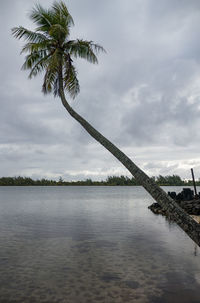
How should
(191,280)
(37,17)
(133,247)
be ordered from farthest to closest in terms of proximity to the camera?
(37,17), (133,247), (191,280)

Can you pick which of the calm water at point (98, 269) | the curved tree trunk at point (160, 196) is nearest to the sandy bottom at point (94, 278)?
the calm water at point (98, 269)

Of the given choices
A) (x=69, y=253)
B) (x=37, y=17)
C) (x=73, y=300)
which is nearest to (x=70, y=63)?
(x=37, y=17)

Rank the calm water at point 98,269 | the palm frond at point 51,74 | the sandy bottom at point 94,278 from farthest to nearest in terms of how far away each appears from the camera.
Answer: the palm frond at point 51,74 < the calm water at point 98,269 < the sandy bottom at point 94,278

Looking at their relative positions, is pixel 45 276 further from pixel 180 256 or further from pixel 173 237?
pixel 173 237

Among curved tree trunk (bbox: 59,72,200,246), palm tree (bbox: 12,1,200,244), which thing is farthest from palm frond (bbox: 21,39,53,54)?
curved tree trunk (bbox: 59,72,200,246)

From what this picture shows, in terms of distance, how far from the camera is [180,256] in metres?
10.6

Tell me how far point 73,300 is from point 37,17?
13.5m

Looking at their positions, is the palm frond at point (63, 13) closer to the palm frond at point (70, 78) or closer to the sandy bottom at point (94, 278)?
the palm frond at point (70, 78)

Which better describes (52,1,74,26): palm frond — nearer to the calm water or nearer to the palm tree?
the palm tree

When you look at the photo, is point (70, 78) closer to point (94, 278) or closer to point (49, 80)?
point (49, 80)

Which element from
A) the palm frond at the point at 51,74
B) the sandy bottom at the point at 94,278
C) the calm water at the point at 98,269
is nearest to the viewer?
the sandy bottom at the point at 94,278

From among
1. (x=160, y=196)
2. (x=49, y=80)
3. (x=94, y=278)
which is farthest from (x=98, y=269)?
(x=49, y=80)

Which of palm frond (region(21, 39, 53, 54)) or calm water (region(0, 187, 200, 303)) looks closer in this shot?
calm water (region(0, 187, 200, 303))

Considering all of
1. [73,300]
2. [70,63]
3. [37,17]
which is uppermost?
[37,17]
